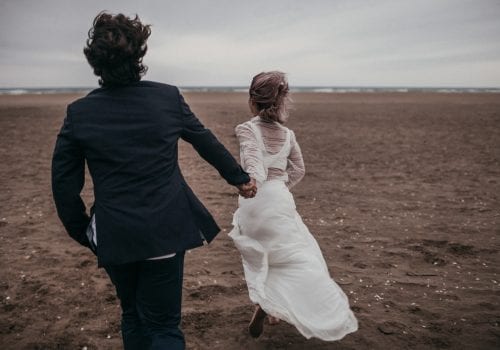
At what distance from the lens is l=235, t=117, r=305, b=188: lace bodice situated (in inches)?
118

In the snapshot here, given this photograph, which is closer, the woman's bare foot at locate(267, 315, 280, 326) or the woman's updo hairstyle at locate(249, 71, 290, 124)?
the woman's updo hairstyle at locate(249, 71, 290, 124)

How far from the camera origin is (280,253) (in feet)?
9.88

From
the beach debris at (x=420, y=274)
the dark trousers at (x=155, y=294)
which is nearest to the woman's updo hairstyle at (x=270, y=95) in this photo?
the dark trousers at (x=155, y=294)

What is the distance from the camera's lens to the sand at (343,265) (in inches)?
134

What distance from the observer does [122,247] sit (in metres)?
2.15

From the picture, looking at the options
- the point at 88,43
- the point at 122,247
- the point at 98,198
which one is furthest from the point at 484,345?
the point at 88,43

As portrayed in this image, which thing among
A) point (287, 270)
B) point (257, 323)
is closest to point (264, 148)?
point (287, 270)

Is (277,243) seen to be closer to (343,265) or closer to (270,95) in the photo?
(270,95)

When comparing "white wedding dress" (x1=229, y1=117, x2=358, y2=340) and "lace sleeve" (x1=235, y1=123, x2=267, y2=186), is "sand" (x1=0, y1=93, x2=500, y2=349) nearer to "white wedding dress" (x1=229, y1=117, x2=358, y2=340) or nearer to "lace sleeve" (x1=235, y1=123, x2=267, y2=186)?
"white wedding dress" (x1=229, y1=117, x2=358, y2=340)

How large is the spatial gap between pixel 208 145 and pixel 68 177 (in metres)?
0.81

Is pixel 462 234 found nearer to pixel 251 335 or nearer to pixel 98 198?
pixel 251 335

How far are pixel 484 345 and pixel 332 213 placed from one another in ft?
11.3

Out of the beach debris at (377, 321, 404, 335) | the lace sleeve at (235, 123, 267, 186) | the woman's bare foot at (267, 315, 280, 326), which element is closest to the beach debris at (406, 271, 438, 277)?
the beach debris at (377, 321, 404, 335)

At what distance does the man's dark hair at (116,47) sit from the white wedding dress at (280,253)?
1.12 metres
